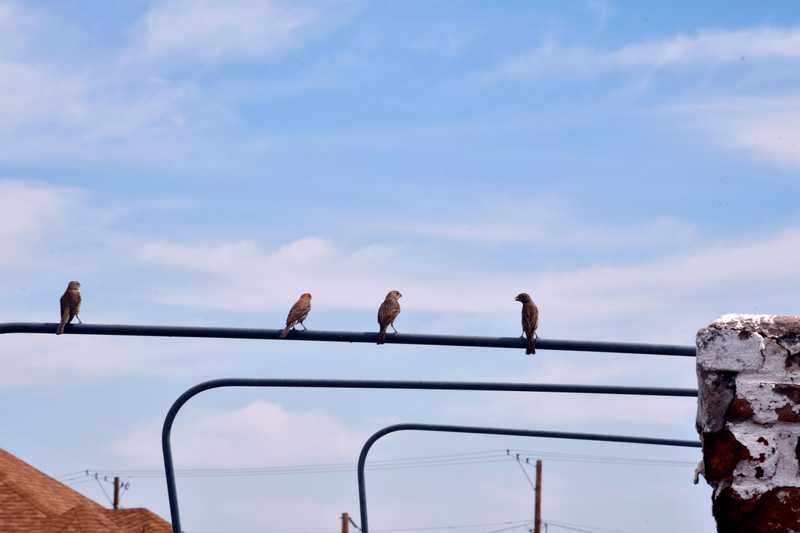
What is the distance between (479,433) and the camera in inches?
693

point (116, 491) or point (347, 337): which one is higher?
point (347, 337)

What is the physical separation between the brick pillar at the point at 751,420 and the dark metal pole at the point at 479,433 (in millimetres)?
12662

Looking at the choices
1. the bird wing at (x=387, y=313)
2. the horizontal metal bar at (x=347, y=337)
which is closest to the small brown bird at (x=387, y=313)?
the bird wing at (x=387, y=313)

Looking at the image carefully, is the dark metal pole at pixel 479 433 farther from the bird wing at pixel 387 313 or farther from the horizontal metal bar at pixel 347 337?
the horizontal metal bar at pixel 347 337

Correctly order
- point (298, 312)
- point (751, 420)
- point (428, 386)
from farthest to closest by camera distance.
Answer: point (298, 312) < point (428, 386) < point (751, 420)

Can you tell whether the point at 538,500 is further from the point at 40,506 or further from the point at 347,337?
the point at 347,337

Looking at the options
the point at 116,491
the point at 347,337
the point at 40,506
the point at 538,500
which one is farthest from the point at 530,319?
the point at 116,491

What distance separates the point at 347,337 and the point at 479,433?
14.1 ft

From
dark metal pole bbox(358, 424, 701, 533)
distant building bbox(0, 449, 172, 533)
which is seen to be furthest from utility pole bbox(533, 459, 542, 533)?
dark metal pole bbox(358, 424, 701, 533)

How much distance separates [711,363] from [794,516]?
2.03 ft

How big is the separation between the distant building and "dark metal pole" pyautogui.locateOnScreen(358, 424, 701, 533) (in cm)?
1725

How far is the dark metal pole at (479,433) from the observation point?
1750 centimetres

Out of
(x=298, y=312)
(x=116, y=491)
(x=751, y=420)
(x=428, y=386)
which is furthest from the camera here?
(x=116, y=491)

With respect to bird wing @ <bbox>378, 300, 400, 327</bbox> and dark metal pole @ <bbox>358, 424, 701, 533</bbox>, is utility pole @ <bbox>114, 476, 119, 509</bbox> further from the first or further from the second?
bird wing @ <bbox>378, 300, 400, 327</bbox>
